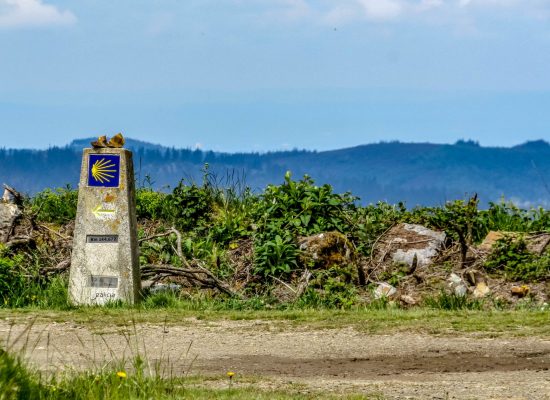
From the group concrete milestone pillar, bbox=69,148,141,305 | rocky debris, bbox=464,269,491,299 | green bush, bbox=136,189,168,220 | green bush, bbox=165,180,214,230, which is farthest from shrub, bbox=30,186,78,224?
rocky debris, bbox=464,269,491,299

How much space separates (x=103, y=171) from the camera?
551 inches

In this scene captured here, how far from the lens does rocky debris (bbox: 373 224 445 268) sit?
15891 mm

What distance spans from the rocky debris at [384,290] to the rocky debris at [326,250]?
3.07ft

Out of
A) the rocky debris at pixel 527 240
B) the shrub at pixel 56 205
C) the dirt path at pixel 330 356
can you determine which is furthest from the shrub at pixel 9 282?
the rocky debris at pixel 527 240

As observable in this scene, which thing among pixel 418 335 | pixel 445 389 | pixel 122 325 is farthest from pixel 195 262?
pixel 445 389

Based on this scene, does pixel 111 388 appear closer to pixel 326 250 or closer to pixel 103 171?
pixel 103 171

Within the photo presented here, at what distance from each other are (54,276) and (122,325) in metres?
3.51

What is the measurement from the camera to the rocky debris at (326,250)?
610 inches

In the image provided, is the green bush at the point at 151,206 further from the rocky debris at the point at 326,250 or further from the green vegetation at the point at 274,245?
the rocky debris at the point at 326,250

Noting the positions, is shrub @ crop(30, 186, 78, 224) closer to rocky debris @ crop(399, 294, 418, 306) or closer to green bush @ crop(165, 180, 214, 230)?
green bush @ crop(165, 180, 214, 230)

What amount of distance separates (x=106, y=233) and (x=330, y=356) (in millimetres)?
4654

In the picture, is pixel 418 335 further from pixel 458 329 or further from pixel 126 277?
pixel 126 277

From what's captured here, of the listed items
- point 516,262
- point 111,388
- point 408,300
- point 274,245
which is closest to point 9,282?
point 274,245

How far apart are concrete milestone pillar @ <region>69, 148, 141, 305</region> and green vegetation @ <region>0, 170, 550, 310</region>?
0.44 meters
